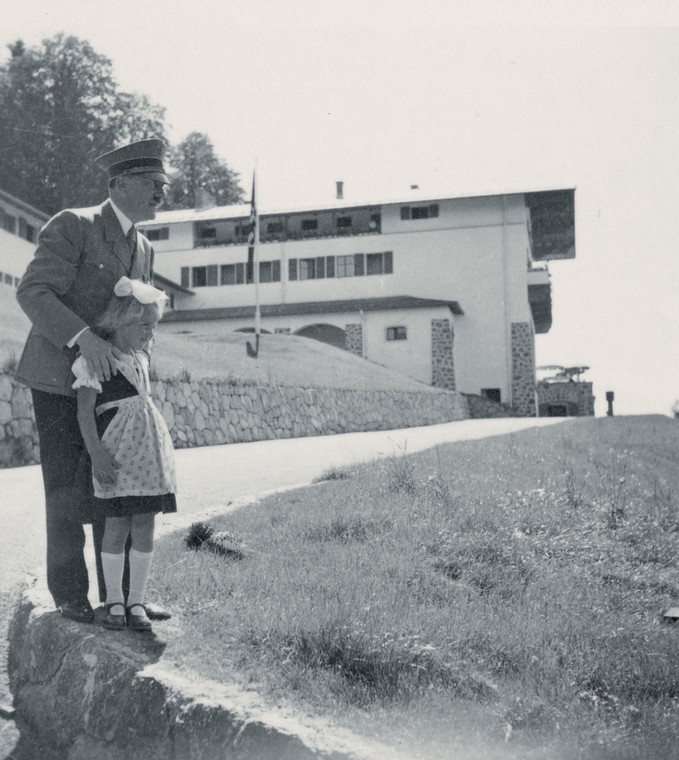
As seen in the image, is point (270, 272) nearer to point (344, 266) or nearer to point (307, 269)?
point (307, 269)

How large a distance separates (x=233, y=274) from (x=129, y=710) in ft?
133

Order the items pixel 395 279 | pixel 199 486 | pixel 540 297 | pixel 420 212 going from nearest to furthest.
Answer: pixel 199 486 < pixel 395 279 < pixel 420 212 < pixel 540 297

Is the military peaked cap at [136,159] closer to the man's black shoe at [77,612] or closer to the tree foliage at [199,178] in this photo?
the man's black shoe at [77,612]

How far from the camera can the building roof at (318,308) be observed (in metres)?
39.1

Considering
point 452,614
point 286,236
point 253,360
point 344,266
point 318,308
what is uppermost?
point 286,236

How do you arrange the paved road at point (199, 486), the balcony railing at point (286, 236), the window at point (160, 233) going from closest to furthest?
1. the paved road at point (199, 486)
2. the balcony railing at point (286, 236)
3. the window at point (160, 233)

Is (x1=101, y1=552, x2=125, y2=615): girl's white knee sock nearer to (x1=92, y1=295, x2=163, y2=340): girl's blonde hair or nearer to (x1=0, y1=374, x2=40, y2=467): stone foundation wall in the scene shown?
(x1=92, y1=295, x2=163, y2=340): girl's blonde hair

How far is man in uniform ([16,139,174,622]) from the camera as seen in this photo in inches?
131

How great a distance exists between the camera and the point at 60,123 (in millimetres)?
28734

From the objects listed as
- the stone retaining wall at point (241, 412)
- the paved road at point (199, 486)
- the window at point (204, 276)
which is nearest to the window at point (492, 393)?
the stone retaining wall at point (241, 412)

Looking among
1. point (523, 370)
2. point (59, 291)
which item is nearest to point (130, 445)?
point (59, 291)

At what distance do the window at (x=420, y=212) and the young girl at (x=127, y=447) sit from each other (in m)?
39.3

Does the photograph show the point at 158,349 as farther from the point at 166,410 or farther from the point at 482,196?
the point at 482,196

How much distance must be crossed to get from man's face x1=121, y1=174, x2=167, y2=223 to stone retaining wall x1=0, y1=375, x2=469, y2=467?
994 cm
